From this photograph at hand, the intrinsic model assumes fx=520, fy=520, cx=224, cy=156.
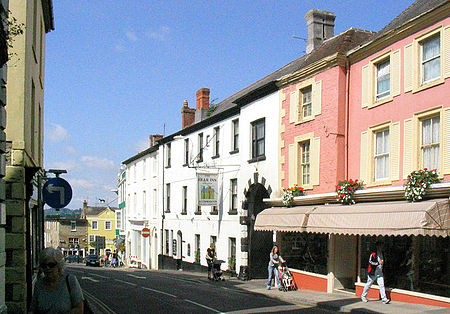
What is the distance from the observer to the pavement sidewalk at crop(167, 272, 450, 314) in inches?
577

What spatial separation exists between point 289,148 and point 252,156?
419 centimetres

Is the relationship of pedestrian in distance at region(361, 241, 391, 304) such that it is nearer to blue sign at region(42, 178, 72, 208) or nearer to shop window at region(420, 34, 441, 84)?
shop window at region(420, 34, 441, 84)

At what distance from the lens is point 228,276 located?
28734 mm

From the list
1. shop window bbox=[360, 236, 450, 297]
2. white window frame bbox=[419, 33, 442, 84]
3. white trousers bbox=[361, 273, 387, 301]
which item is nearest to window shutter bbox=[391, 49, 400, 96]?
white window frame bbox=[419, 33, 442, 84]

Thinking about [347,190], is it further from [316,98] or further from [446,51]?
[446,51]

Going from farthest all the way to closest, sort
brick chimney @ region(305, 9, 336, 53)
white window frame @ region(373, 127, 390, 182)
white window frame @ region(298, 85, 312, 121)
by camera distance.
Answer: brick chimney @ region(305, 9, 336, 53) < white window frame @ region(298, 85, 312, 121) < white window frame @ region(373, 127, 390, 182)

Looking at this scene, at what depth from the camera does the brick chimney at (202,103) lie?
36469mm

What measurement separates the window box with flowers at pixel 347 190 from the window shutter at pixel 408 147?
7.85ft

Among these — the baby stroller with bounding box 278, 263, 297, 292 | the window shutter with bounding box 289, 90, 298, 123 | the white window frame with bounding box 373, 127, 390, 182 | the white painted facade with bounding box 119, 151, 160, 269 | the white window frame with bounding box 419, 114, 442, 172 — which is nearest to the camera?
the white window frame with bounding box 419, 114, 442, 172

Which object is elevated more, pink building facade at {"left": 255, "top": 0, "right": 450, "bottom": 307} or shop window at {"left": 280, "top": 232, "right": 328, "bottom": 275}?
pink building facade at {"left": 255, "top": 0, "right": 450, "bottom": 307}

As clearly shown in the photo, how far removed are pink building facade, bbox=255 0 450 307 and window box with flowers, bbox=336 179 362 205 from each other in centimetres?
34

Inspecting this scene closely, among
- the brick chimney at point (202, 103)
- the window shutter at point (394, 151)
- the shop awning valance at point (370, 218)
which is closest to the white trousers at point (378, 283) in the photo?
the shop awning valance at point (370, 218)

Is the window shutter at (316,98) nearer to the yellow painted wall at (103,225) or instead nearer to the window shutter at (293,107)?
the window shutter at (293,107)

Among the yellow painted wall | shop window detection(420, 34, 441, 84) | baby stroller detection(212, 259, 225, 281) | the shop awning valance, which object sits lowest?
the yellow painted wall
